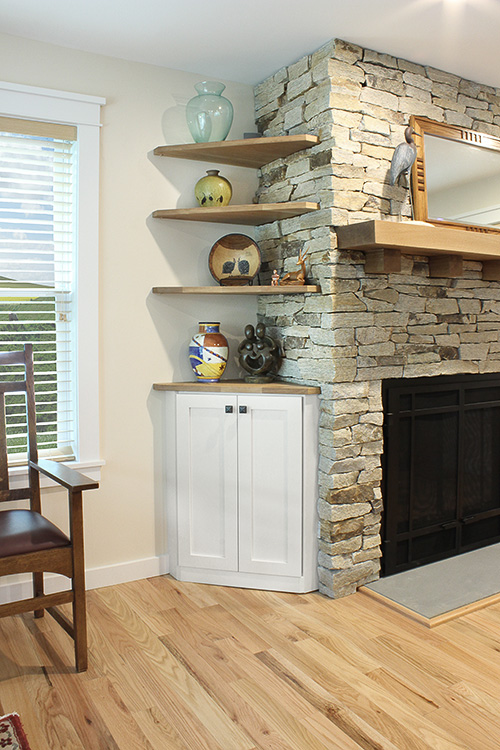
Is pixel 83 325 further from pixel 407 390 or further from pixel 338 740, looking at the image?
pixel 338 740

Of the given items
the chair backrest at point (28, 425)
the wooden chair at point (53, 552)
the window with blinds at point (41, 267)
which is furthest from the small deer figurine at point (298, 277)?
the wooden chair at point (53, 552)

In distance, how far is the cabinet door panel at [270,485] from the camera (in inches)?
108

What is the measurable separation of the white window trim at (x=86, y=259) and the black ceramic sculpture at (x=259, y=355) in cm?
70

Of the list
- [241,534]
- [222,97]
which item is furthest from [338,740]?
[222,97]

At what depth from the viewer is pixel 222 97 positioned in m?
2.91

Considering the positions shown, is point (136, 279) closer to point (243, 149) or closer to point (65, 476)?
point (243, 149)

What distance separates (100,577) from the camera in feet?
9.36

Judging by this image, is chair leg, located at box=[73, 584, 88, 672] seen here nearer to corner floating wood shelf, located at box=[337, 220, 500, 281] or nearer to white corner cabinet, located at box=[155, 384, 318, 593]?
white corner cabinet, located at box=[155, 384, 318, 593]

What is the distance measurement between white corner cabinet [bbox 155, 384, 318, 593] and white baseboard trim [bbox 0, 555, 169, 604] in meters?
0.15

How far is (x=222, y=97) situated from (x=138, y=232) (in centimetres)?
75

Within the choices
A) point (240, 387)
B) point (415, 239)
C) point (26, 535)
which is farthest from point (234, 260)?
point (26, 535)

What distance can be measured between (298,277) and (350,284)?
0.77 feet

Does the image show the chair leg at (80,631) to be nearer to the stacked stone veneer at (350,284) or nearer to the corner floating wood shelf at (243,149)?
the stacked stone veneer at (350,284)

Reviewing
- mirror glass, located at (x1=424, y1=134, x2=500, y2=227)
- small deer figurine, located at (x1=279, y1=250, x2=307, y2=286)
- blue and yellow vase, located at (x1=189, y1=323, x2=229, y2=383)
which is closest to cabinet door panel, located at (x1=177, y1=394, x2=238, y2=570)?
blue and yellow vase, located at (x1=189, y1=323, x2=229, y2=383)
